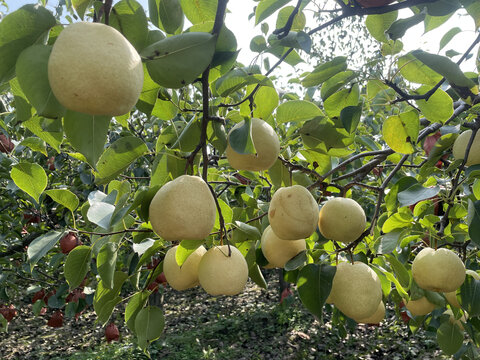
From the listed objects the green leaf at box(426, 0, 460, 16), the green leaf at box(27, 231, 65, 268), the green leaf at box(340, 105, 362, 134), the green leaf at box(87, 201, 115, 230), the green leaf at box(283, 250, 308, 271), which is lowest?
the green leaf at box(283, 250, 308, 271)

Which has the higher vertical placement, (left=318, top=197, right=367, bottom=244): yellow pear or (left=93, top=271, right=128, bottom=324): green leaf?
(left=318, top=197, right=367, bottom=244): yellow pear

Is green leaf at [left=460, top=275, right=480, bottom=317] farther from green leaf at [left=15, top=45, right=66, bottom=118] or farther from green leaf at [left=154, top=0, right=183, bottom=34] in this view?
green leaf at [left=15, top=45, right=66, bottom=118]

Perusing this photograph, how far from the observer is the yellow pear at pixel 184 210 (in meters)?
0.78

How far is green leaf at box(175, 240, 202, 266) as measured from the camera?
1.06 meters

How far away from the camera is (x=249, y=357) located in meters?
4.86

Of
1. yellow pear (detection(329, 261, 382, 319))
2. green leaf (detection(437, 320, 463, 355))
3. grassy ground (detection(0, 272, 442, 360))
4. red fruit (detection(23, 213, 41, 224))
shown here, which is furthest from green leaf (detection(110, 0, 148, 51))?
grassy ground (detection(0, 272, 442, 360))

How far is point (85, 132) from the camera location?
2.19 feet

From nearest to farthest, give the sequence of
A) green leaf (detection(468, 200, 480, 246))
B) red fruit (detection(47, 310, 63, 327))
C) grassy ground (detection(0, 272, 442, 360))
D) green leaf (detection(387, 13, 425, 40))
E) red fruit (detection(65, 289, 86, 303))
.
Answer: green leaf (detection(387, 13, 425, 40)) → green leaf (detection(468, 200, 480, 246)) → red fruit (detection(65, 289, 86, 303)) → red fruit (detection(47, 310, 63, 327)) → grassy ground (detection(0, 272, 442, 360))

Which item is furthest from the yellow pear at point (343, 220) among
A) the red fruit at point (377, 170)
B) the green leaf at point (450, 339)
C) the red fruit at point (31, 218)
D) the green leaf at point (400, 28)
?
the red fruit at point (31, 218)

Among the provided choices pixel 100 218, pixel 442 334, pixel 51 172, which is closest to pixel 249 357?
A: pixel 51 172

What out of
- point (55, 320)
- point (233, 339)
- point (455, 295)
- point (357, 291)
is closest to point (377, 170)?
point (455, 295)

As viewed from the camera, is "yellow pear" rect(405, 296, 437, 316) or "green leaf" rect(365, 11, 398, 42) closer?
"green leaf" rect(365, 11, 398, 42)

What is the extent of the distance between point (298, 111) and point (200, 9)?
0.41m

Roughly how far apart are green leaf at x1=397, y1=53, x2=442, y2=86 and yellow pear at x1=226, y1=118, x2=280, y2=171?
0.47 metres
